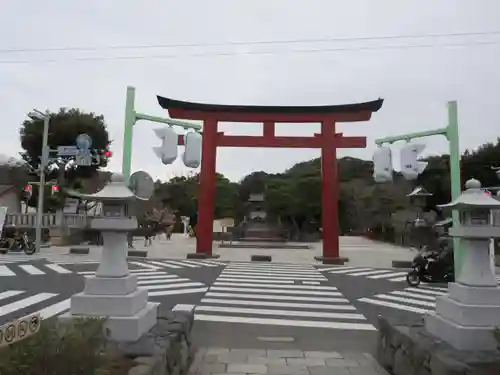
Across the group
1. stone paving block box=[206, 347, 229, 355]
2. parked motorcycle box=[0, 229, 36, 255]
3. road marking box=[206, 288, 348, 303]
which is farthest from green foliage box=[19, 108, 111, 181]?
stone paving block box=[206, 347, 229, 355]

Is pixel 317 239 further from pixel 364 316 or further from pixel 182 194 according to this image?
pixel 364 316

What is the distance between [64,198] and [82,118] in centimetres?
831

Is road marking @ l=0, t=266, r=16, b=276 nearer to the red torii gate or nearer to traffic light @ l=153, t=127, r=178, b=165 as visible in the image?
traffic light @ l=153, t=127, r=178, b=165

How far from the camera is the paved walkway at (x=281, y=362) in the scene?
421 cm

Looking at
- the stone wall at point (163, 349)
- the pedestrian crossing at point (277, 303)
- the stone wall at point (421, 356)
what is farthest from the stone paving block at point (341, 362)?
the pedestrian crossing at point (277, 303)

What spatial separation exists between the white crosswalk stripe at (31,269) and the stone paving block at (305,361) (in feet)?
30.7

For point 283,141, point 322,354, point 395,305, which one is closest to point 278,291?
point 395,305

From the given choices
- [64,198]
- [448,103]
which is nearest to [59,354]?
[448,103]

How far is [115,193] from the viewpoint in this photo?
13.2 feet

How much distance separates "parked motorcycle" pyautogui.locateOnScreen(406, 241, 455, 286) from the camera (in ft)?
36.7

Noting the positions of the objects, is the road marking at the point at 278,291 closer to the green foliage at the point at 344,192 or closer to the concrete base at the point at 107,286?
the concrete base at the point at 107,286

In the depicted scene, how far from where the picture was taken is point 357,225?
135ft

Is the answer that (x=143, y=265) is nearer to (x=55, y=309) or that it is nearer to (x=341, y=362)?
(x=55, y=309)

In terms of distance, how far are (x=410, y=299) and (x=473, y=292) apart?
5893 mm
